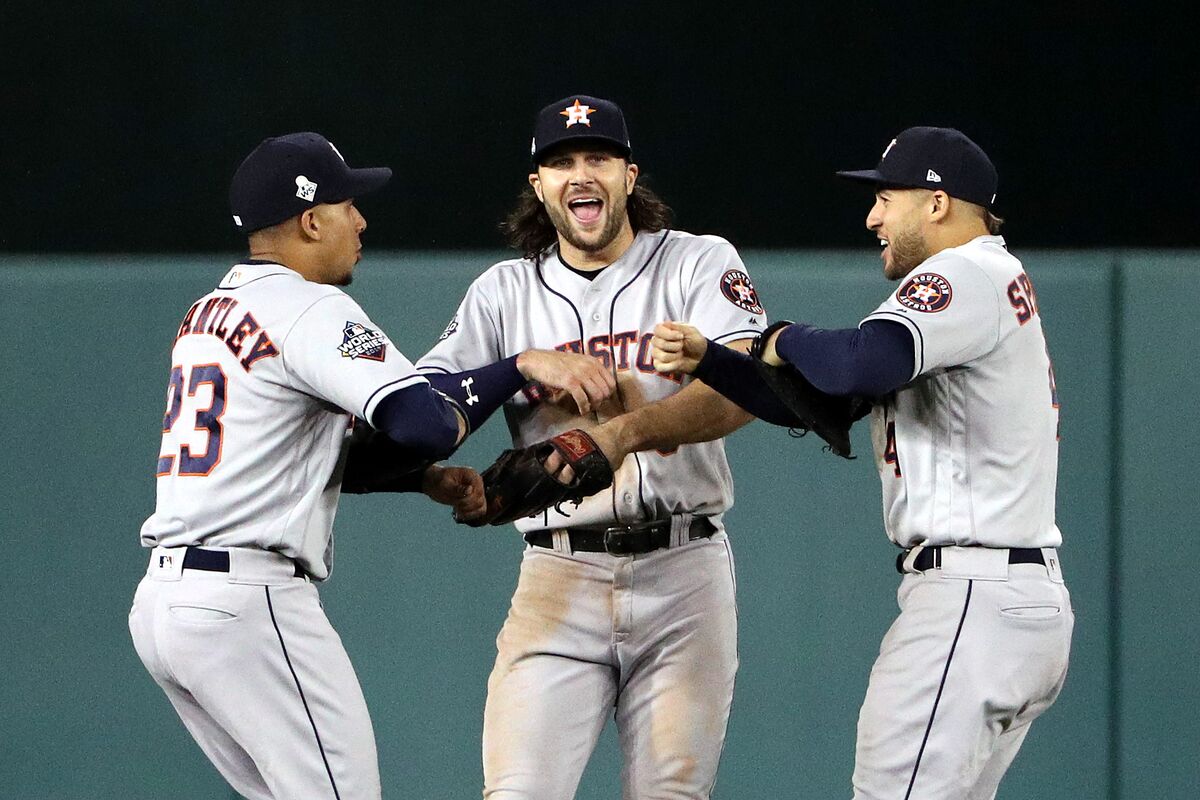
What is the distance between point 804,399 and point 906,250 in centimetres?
40

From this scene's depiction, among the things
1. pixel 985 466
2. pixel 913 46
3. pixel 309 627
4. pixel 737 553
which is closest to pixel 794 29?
pixel 913 46

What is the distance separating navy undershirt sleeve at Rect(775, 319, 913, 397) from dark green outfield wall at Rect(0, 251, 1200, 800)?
4.73 ft

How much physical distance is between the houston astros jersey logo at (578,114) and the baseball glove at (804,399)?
67 cm

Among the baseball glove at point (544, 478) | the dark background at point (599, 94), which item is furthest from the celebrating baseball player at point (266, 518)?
the dark background at point (599, 94)

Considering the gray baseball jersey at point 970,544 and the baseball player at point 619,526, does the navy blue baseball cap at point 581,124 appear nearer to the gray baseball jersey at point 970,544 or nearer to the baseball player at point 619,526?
the baseball player at point 619,526

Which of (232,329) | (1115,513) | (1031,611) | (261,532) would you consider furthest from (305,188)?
(1115,513)

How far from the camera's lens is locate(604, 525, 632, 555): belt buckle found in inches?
133

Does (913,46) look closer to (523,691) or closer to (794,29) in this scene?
(794,29)

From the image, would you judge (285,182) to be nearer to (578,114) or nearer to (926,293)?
(578,114)

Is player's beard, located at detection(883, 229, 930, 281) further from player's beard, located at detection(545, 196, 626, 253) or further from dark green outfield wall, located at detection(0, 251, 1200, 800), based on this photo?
dark green outfield wall, located at detection(0, 251, 1200, 800)

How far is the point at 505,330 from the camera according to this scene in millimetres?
3596

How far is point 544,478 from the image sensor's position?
10.5 ft

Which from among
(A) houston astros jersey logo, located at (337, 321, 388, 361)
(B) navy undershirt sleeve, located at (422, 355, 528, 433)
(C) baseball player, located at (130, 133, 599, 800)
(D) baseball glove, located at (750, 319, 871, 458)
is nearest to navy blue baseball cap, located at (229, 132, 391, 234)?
(C) baseball player, located at (130, 133, 599, 800)

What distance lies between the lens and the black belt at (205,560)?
9.55 feet
